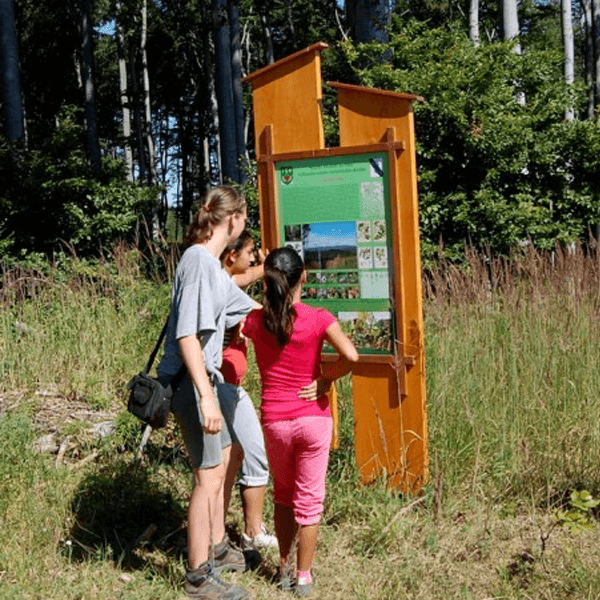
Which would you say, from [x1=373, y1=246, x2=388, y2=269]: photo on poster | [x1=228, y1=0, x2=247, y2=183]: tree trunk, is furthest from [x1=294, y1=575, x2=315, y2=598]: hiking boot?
[x1=228, y1=0, x2=247, y2=183]: tree trunk

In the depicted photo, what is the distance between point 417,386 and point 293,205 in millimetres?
A: 1194

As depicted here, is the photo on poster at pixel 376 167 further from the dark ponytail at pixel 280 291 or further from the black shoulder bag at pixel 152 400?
the black shoulder bag at pixel 152 400

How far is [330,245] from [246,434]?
1.14m

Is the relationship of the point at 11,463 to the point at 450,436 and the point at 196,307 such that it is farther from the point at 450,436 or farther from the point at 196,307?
the point at 450,436

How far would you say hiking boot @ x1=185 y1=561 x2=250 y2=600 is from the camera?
12.6 feet

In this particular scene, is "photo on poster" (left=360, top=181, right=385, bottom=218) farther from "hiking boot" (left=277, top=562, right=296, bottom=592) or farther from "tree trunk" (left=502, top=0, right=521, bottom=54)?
"tree trunk" (left=502, top=0, right=521, bottom=54)

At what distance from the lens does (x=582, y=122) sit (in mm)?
10930

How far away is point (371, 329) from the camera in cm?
484

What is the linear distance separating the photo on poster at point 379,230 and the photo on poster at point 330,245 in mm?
118

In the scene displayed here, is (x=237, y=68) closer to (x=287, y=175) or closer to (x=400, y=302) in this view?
(x=287, y=175)

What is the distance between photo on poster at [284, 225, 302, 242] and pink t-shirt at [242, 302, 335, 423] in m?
1.11

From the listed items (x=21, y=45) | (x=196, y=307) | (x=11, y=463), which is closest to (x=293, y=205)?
(x=196, y=307)

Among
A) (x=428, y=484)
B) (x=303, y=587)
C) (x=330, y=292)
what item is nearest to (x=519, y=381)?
(x=428, y=484)

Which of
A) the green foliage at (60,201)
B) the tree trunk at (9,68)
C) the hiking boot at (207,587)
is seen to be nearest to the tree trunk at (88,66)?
the tree trunk at (9,68)
